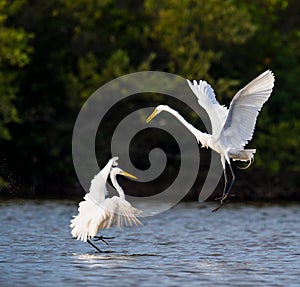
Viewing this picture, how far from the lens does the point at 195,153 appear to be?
30797 mm

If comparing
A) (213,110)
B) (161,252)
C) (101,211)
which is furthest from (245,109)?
(161,252)

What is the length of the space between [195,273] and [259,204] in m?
14.6

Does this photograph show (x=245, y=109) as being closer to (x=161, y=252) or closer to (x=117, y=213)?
(x=117, y=213)

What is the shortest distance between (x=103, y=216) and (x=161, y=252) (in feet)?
4.65

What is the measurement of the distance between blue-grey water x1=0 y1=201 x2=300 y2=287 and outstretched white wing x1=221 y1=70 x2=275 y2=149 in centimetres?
194

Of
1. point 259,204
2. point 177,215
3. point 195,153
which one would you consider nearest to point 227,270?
point 177,215

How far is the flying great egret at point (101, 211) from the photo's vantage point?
15.6 m

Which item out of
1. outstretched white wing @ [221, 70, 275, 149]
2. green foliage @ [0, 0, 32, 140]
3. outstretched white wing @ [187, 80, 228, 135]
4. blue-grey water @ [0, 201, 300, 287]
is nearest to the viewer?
blue-grey water @ [0, 201, 300, 287]

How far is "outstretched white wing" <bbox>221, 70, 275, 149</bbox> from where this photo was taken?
48.6 feet

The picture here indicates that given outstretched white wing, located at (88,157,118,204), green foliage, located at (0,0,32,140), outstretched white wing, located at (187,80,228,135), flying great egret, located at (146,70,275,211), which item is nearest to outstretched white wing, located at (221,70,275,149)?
flying great egret, located at (146,70,275,211)

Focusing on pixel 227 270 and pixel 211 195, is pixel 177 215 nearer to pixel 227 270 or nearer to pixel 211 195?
pixel 211 195

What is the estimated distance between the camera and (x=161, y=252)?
54.2 feet

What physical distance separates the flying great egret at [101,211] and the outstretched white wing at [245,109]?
1921 millimetres

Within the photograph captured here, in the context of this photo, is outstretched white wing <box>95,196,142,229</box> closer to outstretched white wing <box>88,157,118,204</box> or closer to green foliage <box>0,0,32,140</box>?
outstretched white wing <box>88,157,118,204</box>
